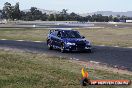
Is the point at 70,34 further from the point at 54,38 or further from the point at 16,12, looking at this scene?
the point at 16,12

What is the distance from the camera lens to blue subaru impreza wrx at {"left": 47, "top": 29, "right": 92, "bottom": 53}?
75.5 feet

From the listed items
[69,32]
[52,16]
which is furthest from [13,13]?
[69,32]

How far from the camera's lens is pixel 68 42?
23.2m

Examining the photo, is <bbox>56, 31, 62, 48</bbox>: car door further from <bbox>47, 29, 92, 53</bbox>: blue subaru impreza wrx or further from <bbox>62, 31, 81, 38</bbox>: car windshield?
<bbox>62, 31, 81, 38</bbox>: car windshield

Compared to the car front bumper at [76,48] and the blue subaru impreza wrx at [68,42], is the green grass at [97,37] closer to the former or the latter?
the blue subaru impreza wrx at [68,42]

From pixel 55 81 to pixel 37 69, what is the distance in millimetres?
2820

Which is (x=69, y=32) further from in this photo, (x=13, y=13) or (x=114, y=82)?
(x=13, y=13)

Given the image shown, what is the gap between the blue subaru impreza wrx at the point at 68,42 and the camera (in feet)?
75.5

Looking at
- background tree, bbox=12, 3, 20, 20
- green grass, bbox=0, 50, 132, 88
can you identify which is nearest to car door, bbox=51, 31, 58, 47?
green grass, bbox=0, 50, 132, 88

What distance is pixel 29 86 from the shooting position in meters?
10.2

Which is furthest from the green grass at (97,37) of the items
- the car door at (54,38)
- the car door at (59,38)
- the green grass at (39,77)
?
the green grass at (39,77)

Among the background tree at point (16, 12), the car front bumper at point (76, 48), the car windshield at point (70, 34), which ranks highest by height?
the car windshield at point (70, 34)

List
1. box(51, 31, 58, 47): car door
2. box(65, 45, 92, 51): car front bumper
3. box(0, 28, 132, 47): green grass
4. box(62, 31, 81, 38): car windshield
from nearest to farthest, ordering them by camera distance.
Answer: box(65, 45, 92, 51): car front bumper < box(62, 31, 81, 38): car windshield < box(51, 31, 58, 47): car door < box(0, 28, 132, 47): green grass

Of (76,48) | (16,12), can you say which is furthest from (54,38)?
(16,12)
